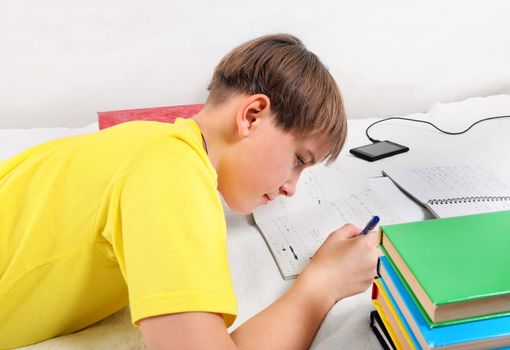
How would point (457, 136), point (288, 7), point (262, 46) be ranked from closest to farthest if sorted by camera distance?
point (262, 46) < point (457, 136) < point (288, 7)

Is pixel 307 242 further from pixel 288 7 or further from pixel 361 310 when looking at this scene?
pixel 288 7

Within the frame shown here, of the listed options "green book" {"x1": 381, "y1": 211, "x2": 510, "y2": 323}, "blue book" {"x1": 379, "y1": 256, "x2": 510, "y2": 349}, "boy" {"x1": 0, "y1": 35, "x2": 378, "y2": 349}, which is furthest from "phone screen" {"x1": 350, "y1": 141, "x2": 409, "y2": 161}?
"blue book" {"x1": 379, "y1": 256, "x2": 510, "y2": 349}

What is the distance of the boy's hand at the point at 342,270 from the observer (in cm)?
66

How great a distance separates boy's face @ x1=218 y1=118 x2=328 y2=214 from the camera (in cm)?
70

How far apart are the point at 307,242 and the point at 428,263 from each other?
38 cm

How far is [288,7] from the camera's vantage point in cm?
150

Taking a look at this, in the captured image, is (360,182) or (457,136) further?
(457,136)

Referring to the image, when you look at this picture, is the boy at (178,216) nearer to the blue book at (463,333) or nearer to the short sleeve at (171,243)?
the short sleeve at (171,243)

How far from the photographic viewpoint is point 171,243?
0.49 metres

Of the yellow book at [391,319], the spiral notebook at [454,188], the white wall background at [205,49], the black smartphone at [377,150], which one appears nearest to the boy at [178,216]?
the yellow book at [391,319]

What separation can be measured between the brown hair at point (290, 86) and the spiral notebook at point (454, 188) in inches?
9.8

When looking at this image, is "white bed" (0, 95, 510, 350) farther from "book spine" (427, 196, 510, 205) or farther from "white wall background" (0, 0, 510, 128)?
"white wall background" (0, 0, 510, 128)

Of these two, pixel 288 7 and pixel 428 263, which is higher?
pixel 288 7

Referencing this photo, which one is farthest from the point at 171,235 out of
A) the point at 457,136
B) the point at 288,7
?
the point at 288,7
